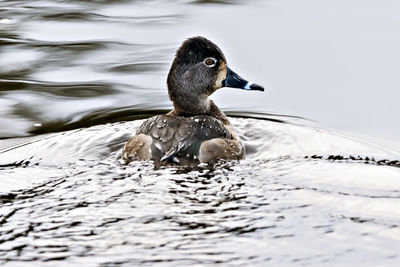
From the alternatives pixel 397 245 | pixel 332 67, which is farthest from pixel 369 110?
pixel 397 245

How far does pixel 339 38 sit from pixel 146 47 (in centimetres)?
257

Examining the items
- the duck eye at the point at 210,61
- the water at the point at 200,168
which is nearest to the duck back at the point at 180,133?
the water at the point at 200,168

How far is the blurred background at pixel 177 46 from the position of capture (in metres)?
10.2

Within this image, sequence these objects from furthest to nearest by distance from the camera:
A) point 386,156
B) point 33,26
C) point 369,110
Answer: point 33,26
point 369,110
point 386,156

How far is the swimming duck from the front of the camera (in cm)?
830

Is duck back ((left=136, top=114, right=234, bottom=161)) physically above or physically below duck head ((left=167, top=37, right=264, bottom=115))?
below

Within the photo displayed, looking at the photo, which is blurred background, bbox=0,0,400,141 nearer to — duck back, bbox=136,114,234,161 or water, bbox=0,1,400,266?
water, bbox=0,1,400,266

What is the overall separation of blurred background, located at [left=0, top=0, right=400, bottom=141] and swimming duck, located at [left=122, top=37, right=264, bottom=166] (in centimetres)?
104

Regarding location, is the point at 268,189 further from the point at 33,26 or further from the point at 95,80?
the point at 33,26

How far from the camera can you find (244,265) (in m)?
6.02

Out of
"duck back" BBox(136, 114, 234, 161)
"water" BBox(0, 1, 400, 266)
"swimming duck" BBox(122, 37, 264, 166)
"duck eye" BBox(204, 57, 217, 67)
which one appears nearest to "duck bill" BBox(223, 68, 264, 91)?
"swimming duck" BBox(122, 37, 264, 166)

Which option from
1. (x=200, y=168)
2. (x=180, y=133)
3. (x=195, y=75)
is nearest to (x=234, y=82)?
(x=195, y=75)

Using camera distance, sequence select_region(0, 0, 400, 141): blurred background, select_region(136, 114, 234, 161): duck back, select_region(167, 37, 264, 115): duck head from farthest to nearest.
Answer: select_region(0, 0, 400, 141): blurred background → select_region(167, 37, 264, 115): duck head → select_region(136, 114, 234, 161): duck back

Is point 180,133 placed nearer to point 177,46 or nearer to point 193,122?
point 193,122
